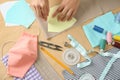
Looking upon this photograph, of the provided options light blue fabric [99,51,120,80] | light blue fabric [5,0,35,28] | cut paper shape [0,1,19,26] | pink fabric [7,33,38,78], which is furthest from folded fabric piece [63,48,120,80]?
cut paper shape [0,1,19,26]

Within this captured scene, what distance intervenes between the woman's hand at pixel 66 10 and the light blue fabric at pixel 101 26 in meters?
0.07

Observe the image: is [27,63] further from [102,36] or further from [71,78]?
[102,36]

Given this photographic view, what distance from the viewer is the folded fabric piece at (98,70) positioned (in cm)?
87

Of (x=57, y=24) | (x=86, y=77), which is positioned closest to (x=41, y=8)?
(x=57, y=24)

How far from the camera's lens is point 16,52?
0.91 meters

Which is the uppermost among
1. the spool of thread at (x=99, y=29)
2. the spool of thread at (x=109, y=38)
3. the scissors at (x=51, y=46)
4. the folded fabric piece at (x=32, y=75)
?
the spool of thread at (x=99, y=29)

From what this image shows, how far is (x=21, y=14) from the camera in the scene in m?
1.00

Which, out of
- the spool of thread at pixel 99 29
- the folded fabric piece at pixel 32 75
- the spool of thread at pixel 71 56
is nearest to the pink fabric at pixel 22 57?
the folded fabric piece at pixel 32 75

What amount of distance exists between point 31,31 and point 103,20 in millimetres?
285

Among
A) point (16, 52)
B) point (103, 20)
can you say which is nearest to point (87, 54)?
point (103, 20)

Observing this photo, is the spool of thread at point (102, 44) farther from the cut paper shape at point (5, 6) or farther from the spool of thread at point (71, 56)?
the cut paper shape at point (5, 6)

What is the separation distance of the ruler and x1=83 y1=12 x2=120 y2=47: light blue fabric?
0.18 m

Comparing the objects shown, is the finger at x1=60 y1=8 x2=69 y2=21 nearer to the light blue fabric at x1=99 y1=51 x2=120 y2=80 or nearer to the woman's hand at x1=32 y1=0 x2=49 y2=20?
the woman's hand at x1=32 y1=0 x2=49 y2=20

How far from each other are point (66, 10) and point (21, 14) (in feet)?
0.62
